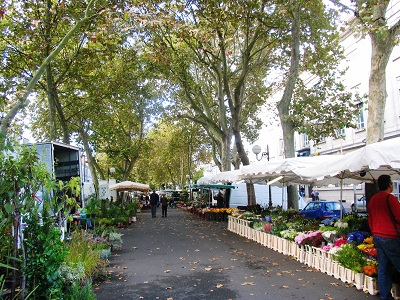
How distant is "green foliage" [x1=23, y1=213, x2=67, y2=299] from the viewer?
4.50 m

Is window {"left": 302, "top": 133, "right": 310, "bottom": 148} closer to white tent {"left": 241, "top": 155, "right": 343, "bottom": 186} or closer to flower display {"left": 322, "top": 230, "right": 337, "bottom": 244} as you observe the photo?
white tent {"left": 241, "top": 155, "right": 343, "bottom": 186}

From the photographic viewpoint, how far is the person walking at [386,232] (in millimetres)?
5180

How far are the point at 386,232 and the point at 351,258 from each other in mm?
1559

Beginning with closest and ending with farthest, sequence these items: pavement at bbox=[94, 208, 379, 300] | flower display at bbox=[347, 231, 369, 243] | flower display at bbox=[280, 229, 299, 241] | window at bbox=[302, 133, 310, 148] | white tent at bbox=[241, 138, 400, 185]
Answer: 1. white tent at bbox=[241, 138, 400, 185]
2. pavement at bbox=[94, 208, 379, 300]
3. flower display at bbox=[347, 231, 369, 243]
4. flower display at bbox=[280, 229, 299, 241]
5. window at bbox=[302, 133, 310, 148]

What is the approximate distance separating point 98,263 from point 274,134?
37874 mm

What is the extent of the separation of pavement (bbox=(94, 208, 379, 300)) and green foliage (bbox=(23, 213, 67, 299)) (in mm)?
1814

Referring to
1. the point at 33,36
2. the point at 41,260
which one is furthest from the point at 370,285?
the point at 33,36

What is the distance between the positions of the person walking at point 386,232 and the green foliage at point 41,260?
4.37 meters

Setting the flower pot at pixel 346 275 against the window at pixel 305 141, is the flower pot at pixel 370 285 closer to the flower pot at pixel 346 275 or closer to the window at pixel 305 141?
the flower pot at pixel 346 275

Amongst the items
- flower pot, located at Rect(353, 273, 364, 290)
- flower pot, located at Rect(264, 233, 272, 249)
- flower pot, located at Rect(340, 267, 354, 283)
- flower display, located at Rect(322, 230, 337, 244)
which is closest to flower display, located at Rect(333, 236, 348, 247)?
flower display, located at Rect(322, 230, 337, 244)

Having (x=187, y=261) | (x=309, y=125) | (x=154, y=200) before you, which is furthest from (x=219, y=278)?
(x=154, y=200)

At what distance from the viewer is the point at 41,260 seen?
445 centimetres

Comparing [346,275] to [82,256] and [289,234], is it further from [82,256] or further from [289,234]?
[82,256]

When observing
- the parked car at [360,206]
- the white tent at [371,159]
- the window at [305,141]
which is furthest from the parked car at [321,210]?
the window at [305,141]
